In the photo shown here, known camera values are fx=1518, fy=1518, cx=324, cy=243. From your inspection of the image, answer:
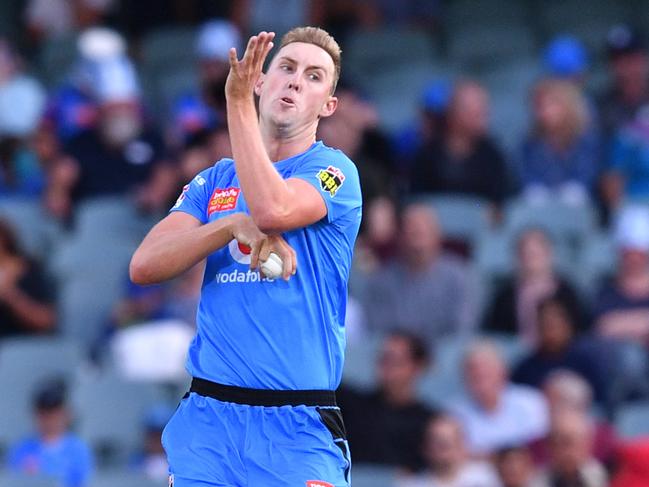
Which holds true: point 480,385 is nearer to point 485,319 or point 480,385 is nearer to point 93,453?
point 485,319

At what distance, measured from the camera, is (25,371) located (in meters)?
10.2

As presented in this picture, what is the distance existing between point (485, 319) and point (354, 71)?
431cm

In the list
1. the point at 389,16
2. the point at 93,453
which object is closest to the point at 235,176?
the point at 93,453

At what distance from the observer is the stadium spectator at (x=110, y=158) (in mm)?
12016

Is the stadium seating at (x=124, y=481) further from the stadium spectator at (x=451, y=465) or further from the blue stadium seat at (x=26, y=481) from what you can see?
the stadium spectator at (x=451, y=465)

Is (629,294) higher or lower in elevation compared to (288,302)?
lower

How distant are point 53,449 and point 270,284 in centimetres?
498

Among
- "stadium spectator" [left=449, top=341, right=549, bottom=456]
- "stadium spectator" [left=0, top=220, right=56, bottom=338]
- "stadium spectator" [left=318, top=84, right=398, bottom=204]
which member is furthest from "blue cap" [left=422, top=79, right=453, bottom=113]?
"stadium spectator" [left=0, top=220, right=56, bottom=338]

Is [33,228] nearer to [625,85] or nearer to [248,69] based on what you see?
[625,85]

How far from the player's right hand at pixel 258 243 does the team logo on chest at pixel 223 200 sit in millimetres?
259

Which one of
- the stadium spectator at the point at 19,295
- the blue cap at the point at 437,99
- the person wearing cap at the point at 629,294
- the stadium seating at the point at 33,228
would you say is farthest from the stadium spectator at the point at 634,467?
the stadium seating at the point at 33,228

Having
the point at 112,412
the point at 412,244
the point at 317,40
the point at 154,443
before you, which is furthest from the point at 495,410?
the point at 317,40

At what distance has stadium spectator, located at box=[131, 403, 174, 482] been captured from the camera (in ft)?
30.0

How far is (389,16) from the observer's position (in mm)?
15039
